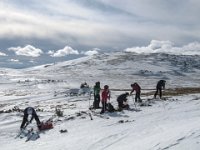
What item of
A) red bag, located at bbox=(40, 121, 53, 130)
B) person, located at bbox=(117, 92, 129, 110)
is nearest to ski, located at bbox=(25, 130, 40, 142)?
red bag, located at bbox=(40, 121, 53, 130)

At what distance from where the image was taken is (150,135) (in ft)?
60.1

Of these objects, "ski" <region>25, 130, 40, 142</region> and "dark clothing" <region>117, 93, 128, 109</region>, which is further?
"dark clothing" <region>117, 93, 128, 109</region>

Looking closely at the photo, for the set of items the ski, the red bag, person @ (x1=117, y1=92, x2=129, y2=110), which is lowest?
the ski

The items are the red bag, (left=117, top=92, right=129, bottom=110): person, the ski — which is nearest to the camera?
Answer: the ski

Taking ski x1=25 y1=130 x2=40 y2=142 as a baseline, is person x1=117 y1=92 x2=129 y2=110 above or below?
above

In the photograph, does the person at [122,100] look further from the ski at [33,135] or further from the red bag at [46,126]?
the ski at [33,135]

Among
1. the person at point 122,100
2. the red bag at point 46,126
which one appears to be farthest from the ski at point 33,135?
the person at point 122,100

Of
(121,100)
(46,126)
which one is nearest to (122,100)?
(121,100)

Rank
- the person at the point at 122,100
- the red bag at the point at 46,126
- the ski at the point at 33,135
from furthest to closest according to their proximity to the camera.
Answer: the person at the point at 122,100
the red bag at the point at 46,126
the ski at the point at 33,135

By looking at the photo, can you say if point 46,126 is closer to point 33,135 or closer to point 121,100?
point 33,135

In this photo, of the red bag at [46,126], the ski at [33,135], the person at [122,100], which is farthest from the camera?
the person at [122,100]

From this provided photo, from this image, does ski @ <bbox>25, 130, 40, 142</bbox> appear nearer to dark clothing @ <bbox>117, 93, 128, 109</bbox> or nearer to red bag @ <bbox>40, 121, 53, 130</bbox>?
red bag @ <bbox>40, 121, 53, 130</bbox>

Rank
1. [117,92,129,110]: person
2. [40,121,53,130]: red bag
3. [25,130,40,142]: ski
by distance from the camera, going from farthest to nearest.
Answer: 1. [117,92,129,110]: person
2. [40,121,53,130]: red bag
3. [25,130,40,142]: ski

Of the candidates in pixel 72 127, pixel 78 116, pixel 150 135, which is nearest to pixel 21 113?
pixel 78 116
